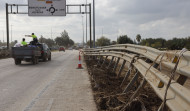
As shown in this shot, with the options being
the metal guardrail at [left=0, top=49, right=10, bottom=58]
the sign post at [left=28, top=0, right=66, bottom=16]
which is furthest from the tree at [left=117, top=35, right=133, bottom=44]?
the metal guardrail at [left=0, top=49, right=10, bottom=58]

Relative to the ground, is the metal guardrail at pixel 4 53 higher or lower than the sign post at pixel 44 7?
lower

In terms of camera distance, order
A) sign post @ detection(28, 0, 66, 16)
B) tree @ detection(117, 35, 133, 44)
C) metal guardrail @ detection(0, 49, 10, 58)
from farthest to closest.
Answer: tree @ detection(117, 35, 133, 44)
metal guardrail @ detection(0, 49, 10, 58)
sign post @ detection(28, 0, 66, 16)

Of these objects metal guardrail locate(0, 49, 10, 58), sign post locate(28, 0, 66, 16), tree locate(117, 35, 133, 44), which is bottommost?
metal guardrail locate(0, 49, 10, 58)

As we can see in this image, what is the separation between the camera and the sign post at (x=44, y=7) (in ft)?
91.4

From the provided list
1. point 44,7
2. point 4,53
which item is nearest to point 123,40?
point 44,7

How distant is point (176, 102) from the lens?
296 centimetres

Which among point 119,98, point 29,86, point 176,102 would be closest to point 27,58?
point 29,86

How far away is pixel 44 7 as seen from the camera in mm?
27859

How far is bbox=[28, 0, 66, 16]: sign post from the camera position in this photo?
27.8m

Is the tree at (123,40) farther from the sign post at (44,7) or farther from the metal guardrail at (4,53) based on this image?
the metal guardrail at (4,53)

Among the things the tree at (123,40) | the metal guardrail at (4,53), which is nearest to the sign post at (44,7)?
the metal guardrail at (4,53)

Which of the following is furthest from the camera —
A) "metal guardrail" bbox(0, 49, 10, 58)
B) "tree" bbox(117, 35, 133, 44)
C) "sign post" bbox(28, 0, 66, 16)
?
"tree" bbox(117, 35, 133, 44)

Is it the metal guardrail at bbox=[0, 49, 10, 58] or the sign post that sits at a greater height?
the sign post

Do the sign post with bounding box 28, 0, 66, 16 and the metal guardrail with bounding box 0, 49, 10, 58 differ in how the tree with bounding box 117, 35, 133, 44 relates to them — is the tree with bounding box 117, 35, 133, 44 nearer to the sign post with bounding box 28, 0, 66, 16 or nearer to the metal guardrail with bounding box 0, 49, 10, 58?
the sign post with bounding box 28, 0, 66, 16
